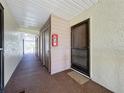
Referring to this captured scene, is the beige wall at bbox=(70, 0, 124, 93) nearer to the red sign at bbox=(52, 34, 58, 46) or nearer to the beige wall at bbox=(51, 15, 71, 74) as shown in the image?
the beige wall at bbox=(51, 15, 71, 74)

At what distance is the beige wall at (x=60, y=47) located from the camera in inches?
123

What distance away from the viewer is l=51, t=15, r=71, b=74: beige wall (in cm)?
313

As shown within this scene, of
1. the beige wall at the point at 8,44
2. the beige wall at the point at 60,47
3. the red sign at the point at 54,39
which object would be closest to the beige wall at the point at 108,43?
the beige wall at the point at 60,47

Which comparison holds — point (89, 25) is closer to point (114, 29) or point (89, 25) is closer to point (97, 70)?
point (114, 29)

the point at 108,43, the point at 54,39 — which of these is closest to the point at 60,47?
the point at 54,39

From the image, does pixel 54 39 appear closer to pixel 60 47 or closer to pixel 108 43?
pixel 60 47

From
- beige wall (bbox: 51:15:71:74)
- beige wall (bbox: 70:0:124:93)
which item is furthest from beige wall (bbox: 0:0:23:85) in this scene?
beige wall (bbox: 70:0:124:93)

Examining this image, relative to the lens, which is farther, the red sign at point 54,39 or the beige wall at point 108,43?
the red sign at point 54,39

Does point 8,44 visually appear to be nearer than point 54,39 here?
Yes

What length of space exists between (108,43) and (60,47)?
1.91m

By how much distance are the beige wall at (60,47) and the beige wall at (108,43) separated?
49.5 inches

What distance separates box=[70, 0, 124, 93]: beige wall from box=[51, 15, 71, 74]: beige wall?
49.5 inches

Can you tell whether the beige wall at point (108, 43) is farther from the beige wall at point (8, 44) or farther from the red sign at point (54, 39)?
the beige wall at point (8, 44)

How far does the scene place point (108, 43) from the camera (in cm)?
198
